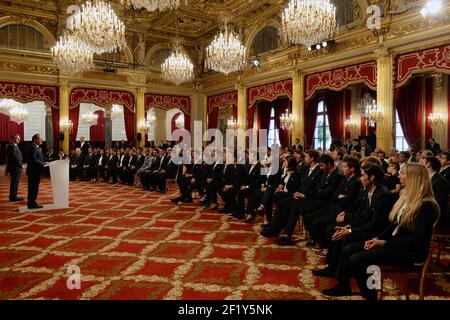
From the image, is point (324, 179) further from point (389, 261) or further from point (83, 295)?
point (83, 295)

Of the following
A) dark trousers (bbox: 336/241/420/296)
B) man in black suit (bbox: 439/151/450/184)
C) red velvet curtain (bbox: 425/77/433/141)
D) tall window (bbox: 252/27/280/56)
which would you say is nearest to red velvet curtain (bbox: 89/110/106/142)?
tall window (bbox: 252/27/280/56)

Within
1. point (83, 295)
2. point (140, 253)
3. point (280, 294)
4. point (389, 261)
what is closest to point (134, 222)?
point (140, 253)

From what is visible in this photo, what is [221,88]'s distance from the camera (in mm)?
15641

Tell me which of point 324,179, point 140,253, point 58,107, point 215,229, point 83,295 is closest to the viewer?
point 83,295

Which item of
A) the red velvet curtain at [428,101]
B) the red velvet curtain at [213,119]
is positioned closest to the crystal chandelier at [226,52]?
the red velvet curtain at [428,101]

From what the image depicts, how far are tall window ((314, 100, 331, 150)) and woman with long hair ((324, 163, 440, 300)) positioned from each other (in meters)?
12.0

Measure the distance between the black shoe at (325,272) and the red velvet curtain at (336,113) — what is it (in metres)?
10.9

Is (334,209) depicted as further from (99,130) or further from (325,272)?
(99,130)

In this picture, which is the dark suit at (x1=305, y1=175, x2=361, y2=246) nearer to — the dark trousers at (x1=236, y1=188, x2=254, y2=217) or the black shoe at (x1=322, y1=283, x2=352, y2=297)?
the black shoe at (x1=322, y1=283, x2=352, y2=297)

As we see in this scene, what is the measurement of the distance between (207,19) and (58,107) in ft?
21.1

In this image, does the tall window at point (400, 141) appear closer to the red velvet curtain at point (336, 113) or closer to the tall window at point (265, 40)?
the red velvet curtain at point (336, 113)

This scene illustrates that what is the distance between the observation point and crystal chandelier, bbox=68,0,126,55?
730 centimetres

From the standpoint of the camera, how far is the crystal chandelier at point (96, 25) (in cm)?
730

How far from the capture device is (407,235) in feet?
9.23
